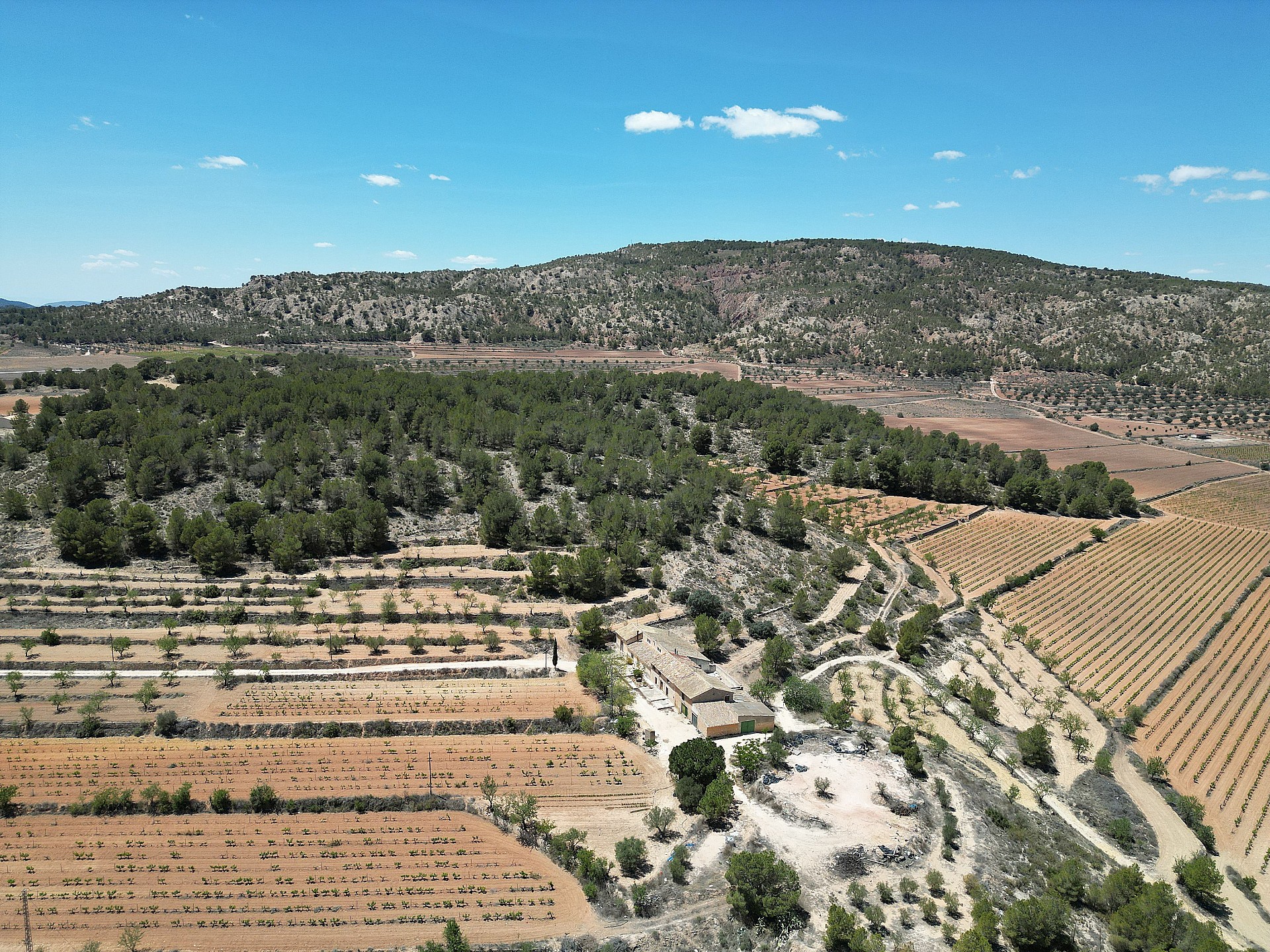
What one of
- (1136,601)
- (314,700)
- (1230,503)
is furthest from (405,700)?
(1230,503)

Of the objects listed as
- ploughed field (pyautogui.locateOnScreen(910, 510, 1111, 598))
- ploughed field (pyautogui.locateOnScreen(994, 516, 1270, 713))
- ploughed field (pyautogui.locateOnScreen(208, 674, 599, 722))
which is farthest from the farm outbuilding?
ploughed field (pyautogui.locateOnScreen(910, 510, 1111, 598))

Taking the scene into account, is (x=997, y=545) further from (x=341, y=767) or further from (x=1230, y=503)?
(x=341, y=767)

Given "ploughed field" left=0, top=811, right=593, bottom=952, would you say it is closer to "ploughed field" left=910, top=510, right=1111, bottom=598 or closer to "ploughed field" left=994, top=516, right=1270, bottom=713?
"ploughed field" left=994, top=516, right=1270, bottom=713

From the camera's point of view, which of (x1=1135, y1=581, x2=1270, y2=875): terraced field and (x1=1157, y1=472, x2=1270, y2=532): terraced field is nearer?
(x1=1135, y1=581, x2=1270, y2=875): terraced field

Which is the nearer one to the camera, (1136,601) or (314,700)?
(314,700)

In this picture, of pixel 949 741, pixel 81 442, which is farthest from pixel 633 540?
pixel 81 442

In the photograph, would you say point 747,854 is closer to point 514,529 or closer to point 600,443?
point 514,529
